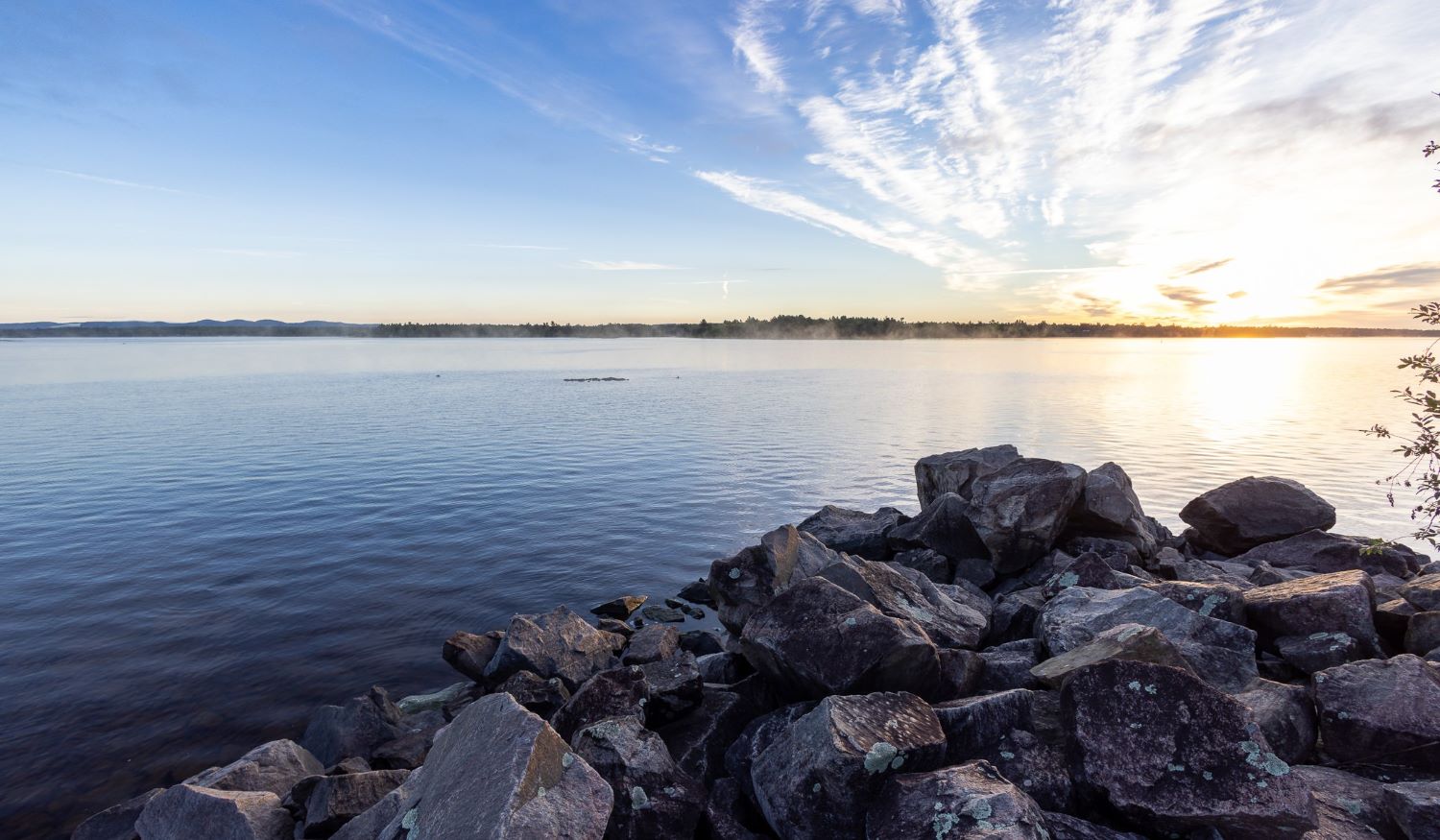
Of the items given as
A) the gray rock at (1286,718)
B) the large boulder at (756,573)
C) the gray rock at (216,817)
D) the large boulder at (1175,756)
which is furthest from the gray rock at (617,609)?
the gray rock at (1286,718)

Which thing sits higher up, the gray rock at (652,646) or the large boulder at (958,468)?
the large boulder at (958,468)

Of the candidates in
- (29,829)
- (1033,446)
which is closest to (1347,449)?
(1033,446)

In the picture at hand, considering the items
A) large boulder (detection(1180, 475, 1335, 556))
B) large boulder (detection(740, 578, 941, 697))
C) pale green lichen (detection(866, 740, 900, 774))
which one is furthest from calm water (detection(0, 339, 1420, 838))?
pale green lichen (detection(866, 740, 900, 774))

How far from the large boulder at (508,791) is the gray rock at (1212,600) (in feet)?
26.0

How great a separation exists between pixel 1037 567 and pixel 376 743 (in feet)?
44.8

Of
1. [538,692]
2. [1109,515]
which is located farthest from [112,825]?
[1109,515]

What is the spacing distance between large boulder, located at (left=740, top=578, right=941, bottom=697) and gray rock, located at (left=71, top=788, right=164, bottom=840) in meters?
8.15

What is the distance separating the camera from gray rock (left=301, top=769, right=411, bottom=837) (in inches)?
293

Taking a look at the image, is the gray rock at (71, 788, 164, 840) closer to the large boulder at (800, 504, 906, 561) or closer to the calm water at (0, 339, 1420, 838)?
the calm water at (0, 339, 1420, 838)

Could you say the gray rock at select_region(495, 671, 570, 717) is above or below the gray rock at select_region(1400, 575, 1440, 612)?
below

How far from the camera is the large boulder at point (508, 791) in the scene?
5.20m

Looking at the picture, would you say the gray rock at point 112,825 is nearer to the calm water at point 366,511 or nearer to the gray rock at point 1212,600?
the calm water at point 366,511

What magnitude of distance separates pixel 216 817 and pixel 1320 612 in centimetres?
1303

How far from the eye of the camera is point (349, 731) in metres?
11.2
